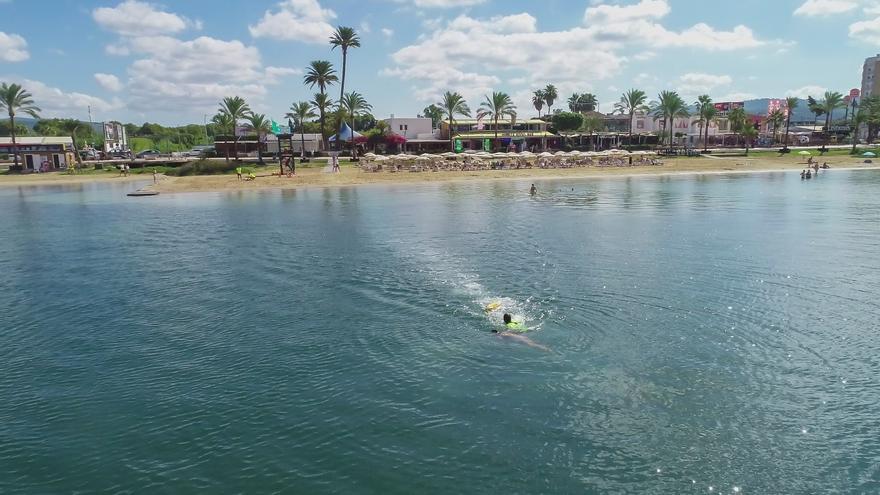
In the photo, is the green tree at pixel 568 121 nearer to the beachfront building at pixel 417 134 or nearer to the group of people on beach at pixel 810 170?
the beachfront building at pixel 417 134

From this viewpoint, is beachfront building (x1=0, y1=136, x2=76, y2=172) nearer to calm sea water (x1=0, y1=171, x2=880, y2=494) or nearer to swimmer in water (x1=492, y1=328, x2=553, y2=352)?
calm sea water (x1=0, y1=171, x2=880, y2=494)

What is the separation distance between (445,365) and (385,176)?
181 feet

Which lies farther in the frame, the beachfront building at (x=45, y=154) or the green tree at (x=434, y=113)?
the green tree at (x=434, y=113)

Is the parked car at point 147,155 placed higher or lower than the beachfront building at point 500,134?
lower

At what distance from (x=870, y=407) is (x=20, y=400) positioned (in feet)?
57.5

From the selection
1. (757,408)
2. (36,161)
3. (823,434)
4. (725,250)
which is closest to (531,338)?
(757,408)

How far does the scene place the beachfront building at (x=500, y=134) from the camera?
10697cm

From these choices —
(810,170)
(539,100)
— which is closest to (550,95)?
(539,100)

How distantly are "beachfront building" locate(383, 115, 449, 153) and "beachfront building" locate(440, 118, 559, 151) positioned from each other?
5.41 ft

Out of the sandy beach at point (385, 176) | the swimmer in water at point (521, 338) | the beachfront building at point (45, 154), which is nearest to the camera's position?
the swimmer in water at point (521, 338)

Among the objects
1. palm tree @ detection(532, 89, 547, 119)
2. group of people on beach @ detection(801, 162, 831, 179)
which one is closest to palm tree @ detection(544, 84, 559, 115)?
palm tree @ detection(532, 89, 547, 119)

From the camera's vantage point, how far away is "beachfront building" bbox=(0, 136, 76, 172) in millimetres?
80062

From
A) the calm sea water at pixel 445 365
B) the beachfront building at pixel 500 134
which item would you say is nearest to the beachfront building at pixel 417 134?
the beachfront building at pixel 500 134

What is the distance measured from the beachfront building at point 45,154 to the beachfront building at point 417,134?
51.0 m
